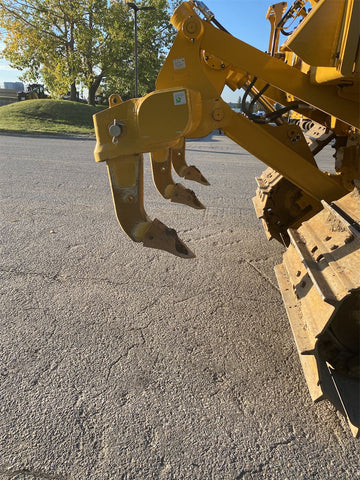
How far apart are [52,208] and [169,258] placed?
2.31 metres

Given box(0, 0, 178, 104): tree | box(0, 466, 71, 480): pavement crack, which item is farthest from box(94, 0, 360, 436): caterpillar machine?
box(0, 0, 178, 104): tree

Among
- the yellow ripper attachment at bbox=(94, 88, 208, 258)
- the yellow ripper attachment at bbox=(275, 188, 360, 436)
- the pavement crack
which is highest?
the yellow ripper attachment at bbox=(94, 88, 208, 258)

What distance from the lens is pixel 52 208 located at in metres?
5.23

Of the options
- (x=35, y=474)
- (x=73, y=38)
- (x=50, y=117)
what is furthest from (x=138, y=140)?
(x=73, y=38)

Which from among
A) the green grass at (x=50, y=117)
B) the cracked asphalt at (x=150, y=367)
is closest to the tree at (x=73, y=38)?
the green grass at (x=50, y=117)

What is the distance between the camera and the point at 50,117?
20625mm

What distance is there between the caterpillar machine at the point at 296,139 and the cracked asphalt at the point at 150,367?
0.38m

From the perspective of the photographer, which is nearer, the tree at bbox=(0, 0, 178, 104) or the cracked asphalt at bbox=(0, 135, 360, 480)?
the cracked asphalt at bbox=(0, 135, 360, 480)

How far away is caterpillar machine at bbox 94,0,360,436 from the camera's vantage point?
6.61 ft

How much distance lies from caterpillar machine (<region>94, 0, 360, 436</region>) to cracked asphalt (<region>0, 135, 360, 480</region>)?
0.38m

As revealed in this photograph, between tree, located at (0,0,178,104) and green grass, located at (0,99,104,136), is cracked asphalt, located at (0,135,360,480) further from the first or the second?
tree, located at (0,0,178,104)

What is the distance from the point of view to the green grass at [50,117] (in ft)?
56.6

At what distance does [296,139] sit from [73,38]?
26672 millimetres

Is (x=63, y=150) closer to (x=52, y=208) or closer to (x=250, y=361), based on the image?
(x=52, y=208)
